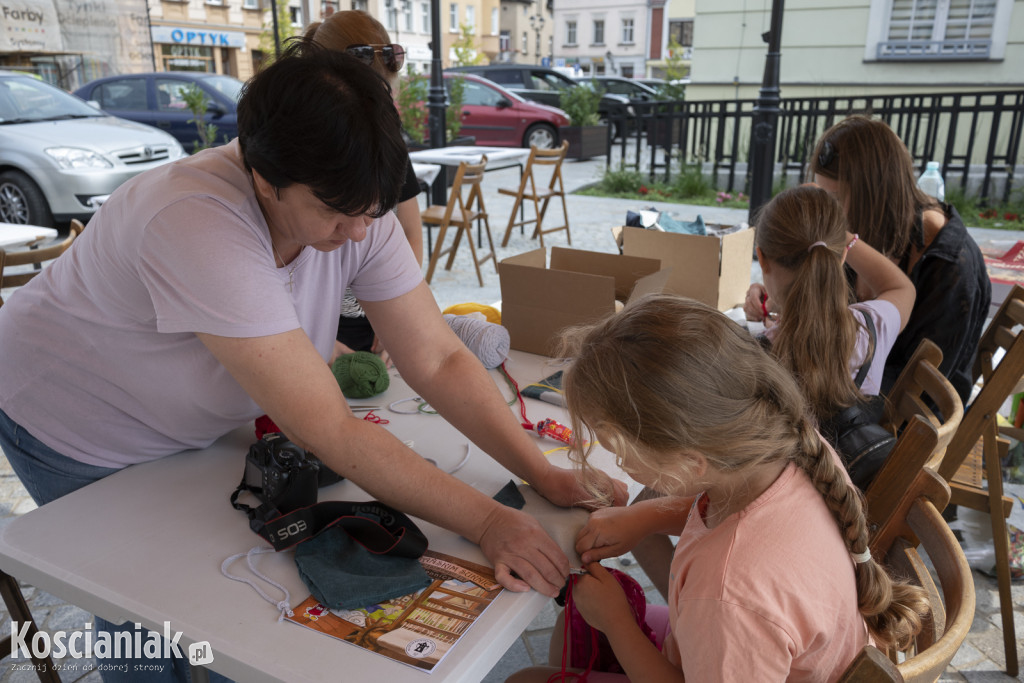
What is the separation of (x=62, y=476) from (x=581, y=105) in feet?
36.4

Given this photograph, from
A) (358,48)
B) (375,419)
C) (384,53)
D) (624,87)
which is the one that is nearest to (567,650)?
(375,419)

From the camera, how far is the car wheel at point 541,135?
1164 cm

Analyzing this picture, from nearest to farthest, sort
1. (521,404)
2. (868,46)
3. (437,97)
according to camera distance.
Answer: (521,404), (437,97), (868,46)

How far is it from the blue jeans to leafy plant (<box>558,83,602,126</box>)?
1099 centimetres

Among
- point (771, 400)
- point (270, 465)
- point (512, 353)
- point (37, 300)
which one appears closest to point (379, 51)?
point (512, 353)

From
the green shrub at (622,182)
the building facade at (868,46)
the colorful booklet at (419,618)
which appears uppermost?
the building facade at (868,46)

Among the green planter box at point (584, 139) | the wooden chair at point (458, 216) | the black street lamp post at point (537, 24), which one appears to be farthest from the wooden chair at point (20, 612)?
the black street lamp post at point (537, 24)

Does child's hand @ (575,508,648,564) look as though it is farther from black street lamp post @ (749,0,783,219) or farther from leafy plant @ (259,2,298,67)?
leafy plant @ (259,2,298,67)

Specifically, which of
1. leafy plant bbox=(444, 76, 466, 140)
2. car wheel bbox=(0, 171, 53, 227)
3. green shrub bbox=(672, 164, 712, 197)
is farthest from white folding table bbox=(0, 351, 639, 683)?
leafy plant bbox=(444, 76, 466, 140)

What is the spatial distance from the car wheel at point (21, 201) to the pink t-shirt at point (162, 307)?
5777 mm

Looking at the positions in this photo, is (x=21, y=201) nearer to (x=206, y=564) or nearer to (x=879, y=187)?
(x=206, y=564)

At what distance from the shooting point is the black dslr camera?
46.6 inches

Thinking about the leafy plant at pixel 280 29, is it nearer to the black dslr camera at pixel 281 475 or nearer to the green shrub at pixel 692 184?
the green shrub at pixel 692 184

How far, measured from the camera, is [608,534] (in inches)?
46.6
